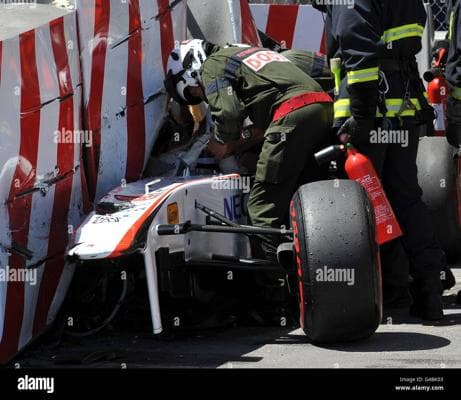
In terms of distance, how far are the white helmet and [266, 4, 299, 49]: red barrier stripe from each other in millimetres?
1810

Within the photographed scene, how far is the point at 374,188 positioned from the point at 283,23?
2.55 m

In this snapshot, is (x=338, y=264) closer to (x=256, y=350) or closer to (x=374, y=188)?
(x=256, y=350)

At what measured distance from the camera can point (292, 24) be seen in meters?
8.20

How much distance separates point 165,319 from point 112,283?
337 mm

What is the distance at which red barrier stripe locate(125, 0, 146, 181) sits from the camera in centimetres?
622

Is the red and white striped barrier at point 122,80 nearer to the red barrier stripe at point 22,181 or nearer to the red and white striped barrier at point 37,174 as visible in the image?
the red and white striped barrier at point 37,174

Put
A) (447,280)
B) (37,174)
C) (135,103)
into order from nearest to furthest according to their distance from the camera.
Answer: (37,174) → (135,103) → (447,280)

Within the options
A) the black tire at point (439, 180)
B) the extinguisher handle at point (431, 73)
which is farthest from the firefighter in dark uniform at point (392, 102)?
the extinguisher handle at point (431, 73)

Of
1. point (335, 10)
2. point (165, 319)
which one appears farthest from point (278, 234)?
point (335, 10)

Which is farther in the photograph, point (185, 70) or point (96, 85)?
point (185, 70)

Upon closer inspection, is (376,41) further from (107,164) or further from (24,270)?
(24,270)

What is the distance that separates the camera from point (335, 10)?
19.8ft

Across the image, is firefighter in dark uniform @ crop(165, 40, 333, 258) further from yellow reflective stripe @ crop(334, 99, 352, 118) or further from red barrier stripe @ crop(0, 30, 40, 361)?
red barrier stripe @ crop(0, 30, 40, 361)

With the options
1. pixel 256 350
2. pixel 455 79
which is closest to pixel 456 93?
pixel 455 79
